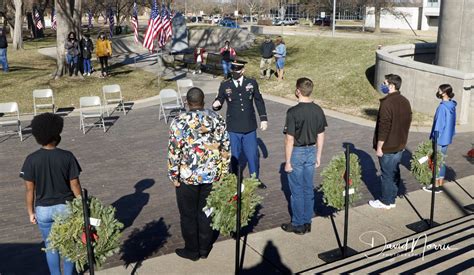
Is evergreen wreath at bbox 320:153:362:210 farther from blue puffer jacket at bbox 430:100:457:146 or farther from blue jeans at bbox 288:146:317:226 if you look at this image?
blue puffer jacket at bbox 430:100:457:146

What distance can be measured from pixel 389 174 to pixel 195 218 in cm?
295

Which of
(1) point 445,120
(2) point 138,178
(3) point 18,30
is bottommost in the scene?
(2) point 138,178

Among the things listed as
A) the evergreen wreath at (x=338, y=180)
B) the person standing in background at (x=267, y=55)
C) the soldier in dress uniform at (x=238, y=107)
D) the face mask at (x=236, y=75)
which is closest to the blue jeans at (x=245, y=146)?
the soldier in dress uniform at (x=238, y=107)

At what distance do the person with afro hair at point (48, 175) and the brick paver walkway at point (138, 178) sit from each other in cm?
121

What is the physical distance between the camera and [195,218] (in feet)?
18.5

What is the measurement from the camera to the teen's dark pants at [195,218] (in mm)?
5488

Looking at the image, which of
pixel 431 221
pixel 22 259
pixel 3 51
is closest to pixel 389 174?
pixel 431 221

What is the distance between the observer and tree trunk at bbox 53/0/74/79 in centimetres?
2008

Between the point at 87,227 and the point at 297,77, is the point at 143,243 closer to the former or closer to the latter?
the point at 87,227

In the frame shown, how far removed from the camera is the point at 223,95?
25.1 ft

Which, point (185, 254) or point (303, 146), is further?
point (303, 146)

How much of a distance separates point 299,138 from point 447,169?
455cm

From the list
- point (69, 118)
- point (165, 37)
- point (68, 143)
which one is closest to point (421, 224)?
point (68, 143)

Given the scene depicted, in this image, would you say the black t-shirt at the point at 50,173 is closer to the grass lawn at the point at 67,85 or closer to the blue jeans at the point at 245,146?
the blue jeans at the point at 245,146
